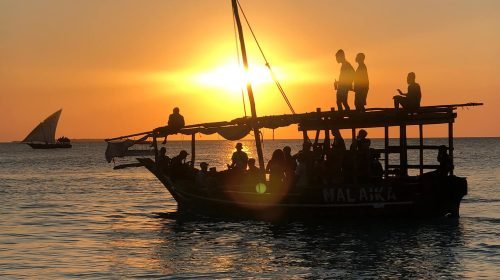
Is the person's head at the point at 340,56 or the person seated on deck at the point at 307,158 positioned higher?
the person's head at the point at 340,56

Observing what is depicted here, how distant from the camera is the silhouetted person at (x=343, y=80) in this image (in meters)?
23.1

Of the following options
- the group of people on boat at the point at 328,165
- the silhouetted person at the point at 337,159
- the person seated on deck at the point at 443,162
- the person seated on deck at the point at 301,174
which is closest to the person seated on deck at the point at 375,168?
the group of people on boat at the point at 328,165

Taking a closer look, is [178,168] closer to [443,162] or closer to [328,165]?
[328,165]

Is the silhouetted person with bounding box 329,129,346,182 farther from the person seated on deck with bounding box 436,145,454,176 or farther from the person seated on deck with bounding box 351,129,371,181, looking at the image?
the person seated on deck with bounding box 436,145,454,176

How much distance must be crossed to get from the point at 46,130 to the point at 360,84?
14182cm

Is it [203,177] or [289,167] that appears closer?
[289,167]

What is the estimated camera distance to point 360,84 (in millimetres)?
23438

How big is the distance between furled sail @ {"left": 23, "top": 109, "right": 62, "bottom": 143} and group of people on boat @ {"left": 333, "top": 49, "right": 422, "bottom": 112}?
133258mm

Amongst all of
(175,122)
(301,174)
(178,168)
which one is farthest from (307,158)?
(178,168)

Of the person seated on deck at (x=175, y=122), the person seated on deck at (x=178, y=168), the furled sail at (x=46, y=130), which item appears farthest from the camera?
the furled sail at (x=46, y=130)

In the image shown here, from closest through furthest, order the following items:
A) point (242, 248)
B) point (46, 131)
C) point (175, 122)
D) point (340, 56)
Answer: point (242, 248) → point (340, 56) → point (175, 122) → point (46, 131)

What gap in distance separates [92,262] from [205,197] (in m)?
8.91

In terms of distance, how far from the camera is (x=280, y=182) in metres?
24.4

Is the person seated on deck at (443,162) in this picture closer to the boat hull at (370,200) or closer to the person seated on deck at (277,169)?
the boat hull at (370,200)
